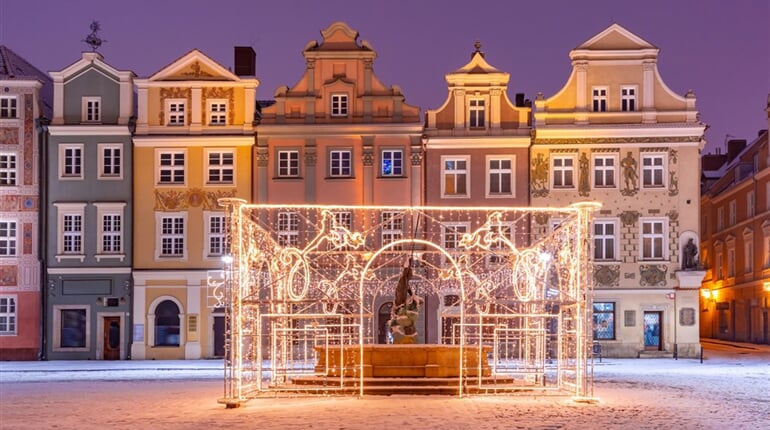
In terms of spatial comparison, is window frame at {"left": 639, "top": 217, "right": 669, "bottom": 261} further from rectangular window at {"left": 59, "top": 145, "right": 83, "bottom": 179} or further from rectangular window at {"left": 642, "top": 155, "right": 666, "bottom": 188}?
rectangular window at {"left": 59, "top": 145, "right": 83, "bottom": 179}

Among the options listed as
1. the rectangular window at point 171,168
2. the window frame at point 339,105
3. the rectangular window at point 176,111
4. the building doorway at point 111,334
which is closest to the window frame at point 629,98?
the window frame at point 339,105

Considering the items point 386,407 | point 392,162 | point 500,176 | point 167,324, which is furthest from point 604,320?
point 386,407

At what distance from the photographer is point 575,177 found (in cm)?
4550

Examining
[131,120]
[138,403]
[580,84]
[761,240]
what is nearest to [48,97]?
[131,120]

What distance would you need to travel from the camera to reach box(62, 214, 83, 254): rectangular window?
46188 mm

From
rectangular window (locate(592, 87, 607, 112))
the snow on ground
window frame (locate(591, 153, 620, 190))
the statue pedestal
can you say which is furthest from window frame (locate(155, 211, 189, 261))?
the statue pedestal

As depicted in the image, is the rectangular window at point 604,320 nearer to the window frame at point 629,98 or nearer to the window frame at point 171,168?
the window frame at point 629,98

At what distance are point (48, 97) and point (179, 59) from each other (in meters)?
8.04

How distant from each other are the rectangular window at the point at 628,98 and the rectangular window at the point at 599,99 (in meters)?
0.70

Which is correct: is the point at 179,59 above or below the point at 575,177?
above

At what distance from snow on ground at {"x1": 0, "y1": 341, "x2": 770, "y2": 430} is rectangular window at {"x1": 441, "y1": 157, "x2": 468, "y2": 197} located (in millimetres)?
13755

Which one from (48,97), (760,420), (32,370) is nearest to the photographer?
(760,420)

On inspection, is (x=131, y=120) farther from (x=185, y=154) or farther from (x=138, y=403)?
(x=138, y=403)

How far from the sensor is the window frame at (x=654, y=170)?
45406 mm
